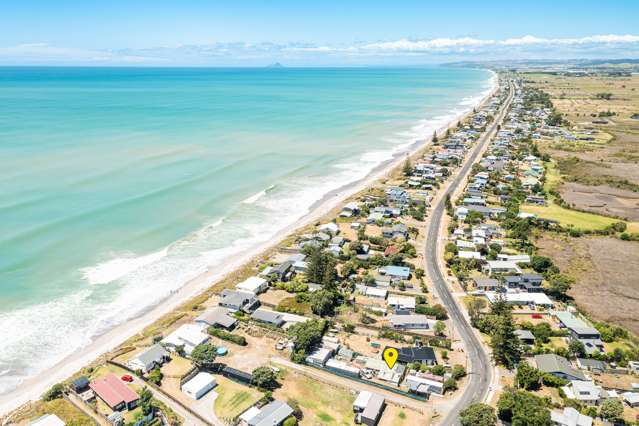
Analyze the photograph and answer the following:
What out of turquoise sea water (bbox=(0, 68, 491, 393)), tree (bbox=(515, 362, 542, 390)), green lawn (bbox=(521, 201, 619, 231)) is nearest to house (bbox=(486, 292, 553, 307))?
tree (bbox=(515, 362, 542, 390))

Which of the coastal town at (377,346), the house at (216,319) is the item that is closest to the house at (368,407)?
the coastal town at (377,346)

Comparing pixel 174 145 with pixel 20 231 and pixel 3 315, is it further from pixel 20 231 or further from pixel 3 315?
pixel 3 315

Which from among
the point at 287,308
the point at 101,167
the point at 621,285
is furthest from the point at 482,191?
the point at 101,167

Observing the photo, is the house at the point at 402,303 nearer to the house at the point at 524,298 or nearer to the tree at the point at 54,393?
the house at the point at 524,298

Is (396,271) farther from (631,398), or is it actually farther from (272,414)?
→ (272,414)

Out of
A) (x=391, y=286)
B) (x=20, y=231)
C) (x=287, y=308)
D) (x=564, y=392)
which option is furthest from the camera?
(x=20, y=231)

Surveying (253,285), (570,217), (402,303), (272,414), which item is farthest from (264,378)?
(570,217)
